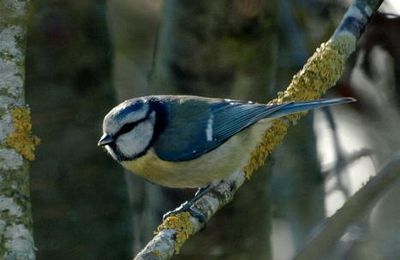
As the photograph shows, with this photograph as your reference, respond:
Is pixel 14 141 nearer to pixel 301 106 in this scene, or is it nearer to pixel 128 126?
pixel 128 126

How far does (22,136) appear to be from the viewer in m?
2.29

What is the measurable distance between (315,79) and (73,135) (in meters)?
0.82

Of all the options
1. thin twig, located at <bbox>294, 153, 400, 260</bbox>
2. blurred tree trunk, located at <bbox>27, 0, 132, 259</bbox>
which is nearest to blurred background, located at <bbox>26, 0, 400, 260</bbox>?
blurred tree trunk, located at <bbox>27, 0, 132, 259</bbox>

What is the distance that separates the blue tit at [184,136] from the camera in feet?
8.93

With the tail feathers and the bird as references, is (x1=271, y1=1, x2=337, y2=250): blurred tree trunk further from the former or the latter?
the tail feathers

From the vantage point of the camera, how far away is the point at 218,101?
2.80 m

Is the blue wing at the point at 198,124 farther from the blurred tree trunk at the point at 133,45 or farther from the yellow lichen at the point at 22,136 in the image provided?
the blurred tree trunk at the point at 133,45

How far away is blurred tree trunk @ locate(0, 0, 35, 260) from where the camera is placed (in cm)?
205

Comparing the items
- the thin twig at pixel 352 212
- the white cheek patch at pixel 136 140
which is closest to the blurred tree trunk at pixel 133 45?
the white cheek patch at pixel 136 140

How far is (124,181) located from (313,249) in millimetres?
1463

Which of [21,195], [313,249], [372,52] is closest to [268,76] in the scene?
[372,52]

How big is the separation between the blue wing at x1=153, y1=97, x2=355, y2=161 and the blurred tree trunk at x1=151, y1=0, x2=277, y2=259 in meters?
0.30

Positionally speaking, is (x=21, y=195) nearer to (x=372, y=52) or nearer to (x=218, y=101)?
(x=218, y=101)

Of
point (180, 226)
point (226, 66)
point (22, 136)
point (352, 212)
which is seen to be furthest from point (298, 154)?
point (352, 212)
